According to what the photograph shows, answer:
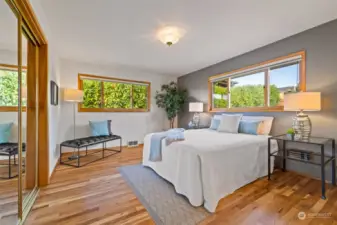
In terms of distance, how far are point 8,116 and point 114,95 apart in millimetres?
3323

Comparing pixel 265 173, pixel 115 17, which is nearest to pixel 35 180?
pixel 115 17

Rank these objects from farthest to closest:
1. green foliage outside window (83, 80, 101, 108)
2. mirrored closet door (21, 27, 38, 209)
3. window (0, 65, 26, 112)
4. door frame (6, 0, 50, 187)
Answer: green foliage outside window (83, 80, 101, 108)
door frame (6, 0, 50, 187)
mirrored closet door (21, 27, 38, 209)
window (0, 65, 26, 112)

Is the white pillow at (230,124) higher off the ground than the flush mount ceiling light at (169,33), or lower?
lower

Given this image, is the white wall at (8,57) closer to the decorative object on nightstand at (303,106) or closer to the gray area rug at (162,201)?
the gray area rug at (162,201)

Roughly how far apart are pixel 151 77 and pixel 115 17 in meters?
3.03

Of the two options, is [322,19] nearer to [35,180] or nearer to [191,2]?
[191,2]

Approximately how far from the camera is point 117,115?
4.66 metres

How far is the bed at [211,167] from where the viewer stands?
1760 millimetres

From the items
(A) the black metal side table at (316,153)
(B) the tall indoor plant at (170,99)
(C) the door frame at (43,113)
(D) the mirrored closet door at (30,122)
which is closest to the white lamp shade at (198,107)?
(B) the tall indoor plant at (170,99)

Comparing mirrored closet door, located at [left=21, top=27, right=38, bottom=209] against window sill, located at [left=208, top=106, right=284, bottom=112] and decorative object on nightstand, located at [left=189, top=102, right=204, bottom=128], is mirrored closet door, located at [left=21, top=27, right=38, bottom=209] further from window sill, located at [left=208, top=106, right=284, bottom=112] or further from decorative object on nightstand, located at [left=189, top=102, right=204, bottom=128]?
window sill, located at [left=208, top=106, right=284, bottom=112]

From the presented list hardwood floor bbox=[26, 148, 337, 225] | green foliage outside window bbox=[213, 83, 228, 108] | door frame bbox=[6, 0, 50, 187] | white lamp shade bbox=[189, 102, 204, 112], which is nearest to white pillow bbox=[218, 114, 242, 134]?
green foliage outside window bbox=[213, 83, 228, 108]

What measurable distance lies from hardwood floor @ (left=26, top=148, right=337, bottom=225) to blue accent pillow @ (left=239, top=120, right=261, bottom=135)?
83cm

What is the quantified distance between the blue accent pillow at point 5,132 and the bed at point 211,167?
1715 mm

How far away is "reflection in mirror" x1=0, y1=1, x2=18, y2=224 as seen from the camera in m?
1.35
